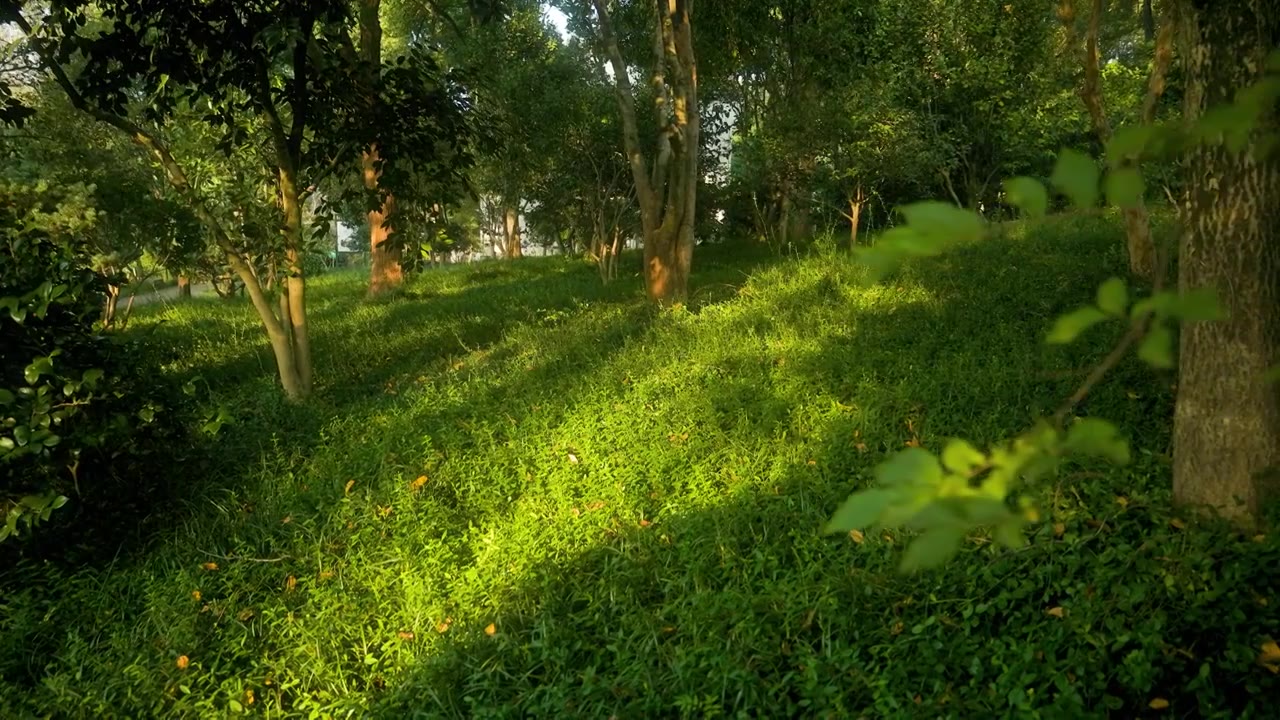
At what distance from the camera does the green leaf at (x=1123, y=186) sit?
2.72ft

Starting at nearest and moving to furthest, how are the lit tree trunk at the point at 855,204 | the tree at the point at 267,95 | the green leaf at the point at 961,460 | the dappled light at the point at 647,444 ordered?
the green leaf at the point at 961,460
the dappled light at the point at 647,444
the tree at the point at 267,95
the lit tree trunk at the point at 855,204

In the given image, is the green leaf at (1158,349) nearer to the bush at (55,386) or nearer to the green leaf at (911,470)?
the green leaf at (911,470)

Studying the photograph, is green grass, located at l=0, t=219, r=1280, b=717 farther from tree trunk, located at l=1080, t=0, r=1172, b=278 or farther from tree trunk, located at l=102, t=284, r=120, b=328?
tree trunk, located at l=102, t=284, r=120, b=328

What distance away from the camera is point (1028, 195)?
82 cm

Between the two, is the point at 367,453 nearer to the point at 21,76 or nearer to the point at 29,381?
the point at 29,381

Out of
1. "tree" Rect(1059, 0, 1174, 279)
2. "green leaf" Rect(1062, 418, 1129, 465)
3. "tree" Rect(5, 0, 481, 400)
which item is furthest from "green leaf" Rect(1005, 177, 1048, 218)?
"tree" Rect(1059, 0, 1174, 279)

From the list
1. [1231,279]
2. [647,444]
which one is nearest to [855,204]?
[647,444]

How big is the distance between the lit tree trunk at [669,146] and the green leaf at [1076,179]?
8.07 meters

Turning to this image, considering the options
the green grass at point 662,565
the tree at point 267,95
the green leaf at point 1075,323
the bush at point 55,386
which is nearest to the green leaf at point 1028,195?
the green leaf at point 1075,323

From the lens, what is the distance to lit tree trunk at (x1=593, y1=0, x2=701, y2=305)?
8.65 metres

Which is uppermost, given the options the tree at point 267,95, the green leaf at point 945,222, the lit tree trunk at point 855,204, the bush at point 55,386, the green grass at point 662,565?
the tree at point 267,95

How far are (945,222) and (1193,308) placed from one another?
26 cm

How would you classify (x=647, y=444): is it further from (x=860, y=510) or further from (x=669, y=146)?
(x=669, y=146)

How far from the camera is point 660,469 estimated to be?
4570mm
